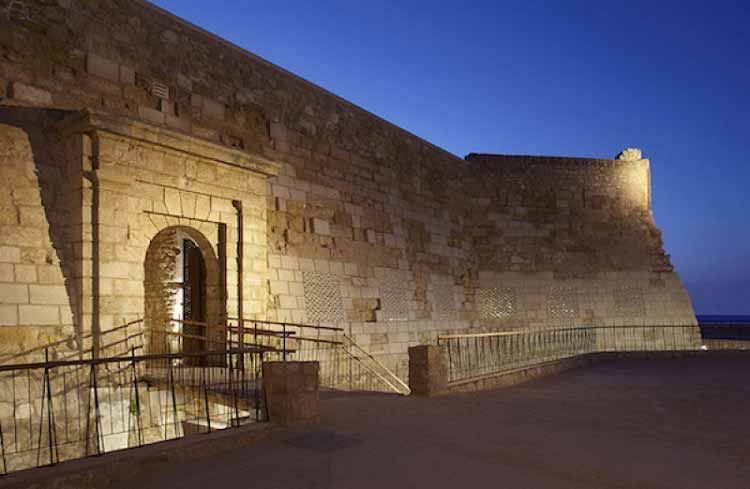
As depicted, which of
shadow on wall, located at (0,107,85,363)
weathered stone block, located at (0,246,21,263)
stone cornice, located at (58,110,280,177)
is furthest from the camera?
stone cornice, located at (58,110,280,177)

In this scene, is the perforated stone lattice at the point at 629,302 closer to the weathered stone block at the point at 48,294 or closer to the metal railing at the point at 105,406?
the metal railing at the point at 105,406

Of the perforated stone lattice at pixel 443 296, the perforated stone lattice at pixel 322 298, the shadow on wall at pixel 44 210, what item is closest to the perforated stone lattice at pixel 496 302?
the perforated stone lattice at pixel 443 296

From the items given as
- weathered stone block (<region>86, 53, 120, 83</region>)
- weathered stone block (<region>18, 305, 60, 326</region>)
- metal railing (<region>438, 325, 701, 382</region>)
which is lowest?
metal railing (<region>438, 325, 701, 382</region>)

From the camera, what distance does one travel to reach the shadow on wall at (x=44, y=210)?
663cm

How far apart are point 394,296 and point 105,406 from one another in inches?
263

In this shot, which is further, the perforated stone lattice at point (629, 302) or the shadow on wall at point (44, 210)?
the perforated stone lattice at point (629, 302)

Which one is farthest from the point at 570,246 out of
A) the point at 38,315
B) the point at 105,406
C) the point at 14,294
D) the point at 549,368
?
the point at 14,294

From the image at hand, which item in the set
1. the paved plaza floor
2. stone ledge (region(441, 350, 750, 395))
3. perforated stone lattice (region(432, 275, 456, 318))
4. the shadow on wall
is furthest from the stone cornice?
perforated stone lattice (region(432, 275, 456, 318))

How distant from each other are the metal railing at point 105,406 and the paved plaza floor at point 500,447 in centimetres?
128

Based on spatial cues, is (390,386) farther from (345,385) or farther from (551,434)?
(551,434)

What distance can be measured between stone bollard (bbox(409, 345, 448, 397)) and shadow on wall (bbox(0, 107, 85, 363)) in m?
4.01

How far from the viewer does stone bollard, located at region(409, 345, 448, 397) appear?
7.51 metres

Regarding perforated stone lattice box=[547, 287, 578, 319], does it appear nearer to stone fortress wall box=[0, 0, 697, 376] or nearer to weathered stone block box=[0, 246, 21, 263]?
stone fortress wall box=[0, 0, 697, 376]

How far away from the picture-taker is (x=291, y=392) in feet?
17.6
